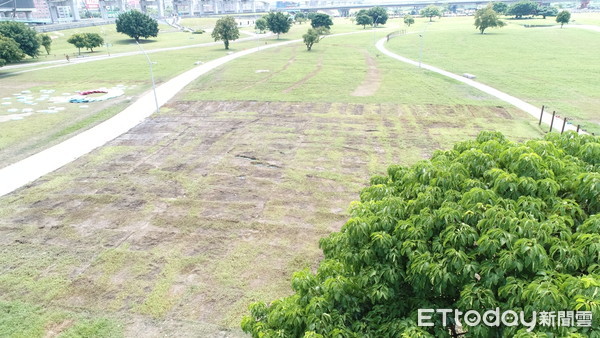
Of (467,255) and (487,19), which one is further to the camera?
(487,19)

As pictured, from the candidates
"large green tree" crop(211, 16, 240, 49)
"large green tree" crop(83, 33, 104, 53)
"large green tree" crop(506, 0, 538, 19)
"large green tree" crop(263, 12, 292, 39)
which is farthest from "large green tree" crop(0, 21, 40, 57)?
"large green tree" crop(506, 0, 538, 19)

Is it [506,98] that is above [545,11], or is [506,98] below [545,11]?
below

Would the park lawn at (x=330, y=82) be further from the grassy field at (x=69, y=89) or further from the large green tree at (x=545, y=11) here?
the large green tree at (x=545, y=11)

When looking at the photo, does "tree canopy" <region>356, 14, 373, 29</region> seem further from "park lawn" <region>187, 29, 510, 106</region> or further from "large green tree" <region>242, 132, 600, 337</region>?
"large green tree" <region>242, 132, 600, 337</region>

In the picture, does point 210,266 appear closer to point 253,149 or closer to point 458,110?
point 253,149

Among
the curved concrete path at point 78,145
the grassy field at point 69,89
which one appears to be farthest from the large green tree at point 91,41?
the curved concrete path at point 78,145

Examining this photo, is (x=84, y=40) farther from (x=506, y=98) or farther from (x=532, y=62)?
(x=532, y=62)

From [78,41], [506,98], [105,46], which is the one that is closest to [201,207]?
[506,98]
